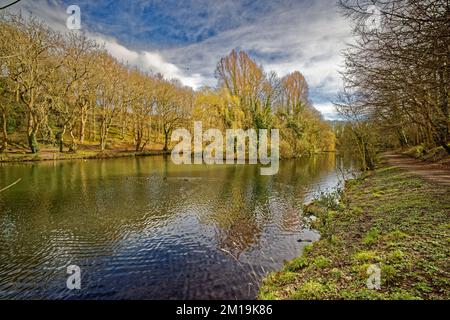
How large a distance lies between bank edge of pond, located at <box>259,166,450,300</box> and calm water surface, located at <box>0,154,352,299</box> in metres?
1.02

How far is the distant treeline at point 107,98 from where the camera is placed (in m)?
30.1

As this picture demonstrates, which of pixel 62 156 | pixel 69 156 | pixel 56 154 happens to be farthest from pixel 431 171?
pixel 56 154

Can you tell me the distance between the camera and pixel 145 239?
928 cm

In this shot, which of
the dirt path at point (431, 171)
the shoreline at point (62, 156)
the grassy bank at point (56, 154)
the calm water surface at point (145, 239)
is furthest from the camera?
the grassy bank at point (56, 154)

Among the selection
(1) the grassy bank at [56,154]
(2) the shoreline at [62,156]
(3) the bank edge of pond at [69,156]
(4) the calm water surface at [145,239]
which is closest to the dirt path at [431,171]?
(4) the calm water surface at [145,239]

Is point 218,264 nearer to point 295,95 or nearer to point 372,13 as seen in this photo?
point 372,13

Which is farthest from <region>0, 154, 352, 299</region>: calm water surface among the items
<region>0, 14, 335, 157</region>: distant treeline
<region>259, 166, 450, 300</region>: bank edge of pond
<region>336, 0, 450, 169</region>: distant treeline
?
<region>0, 14, 335, 157</region>: distant treeline

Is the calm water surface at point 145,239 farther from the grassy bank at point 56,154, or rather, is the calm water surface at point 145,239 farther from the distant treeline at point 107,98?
the distant treeline at point 107,98

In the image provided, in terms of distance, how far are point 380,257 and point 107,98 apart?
4318 cm

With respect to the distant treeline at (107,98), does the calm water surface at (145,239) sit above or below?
below

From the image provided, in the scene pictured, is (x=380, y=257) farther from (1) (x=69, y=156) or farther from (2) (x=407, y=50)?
(1) (x=69, y=156)

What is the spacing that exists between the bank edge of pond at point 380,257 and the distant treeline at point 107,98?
30.6m

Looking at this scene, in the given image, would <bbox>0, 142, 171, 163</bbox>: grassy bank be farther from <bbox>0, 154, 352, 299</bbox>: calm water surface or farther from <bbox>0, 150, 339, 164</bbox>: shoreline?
<bbox>0, 154, 352, 299</bbox>: calm water surface
